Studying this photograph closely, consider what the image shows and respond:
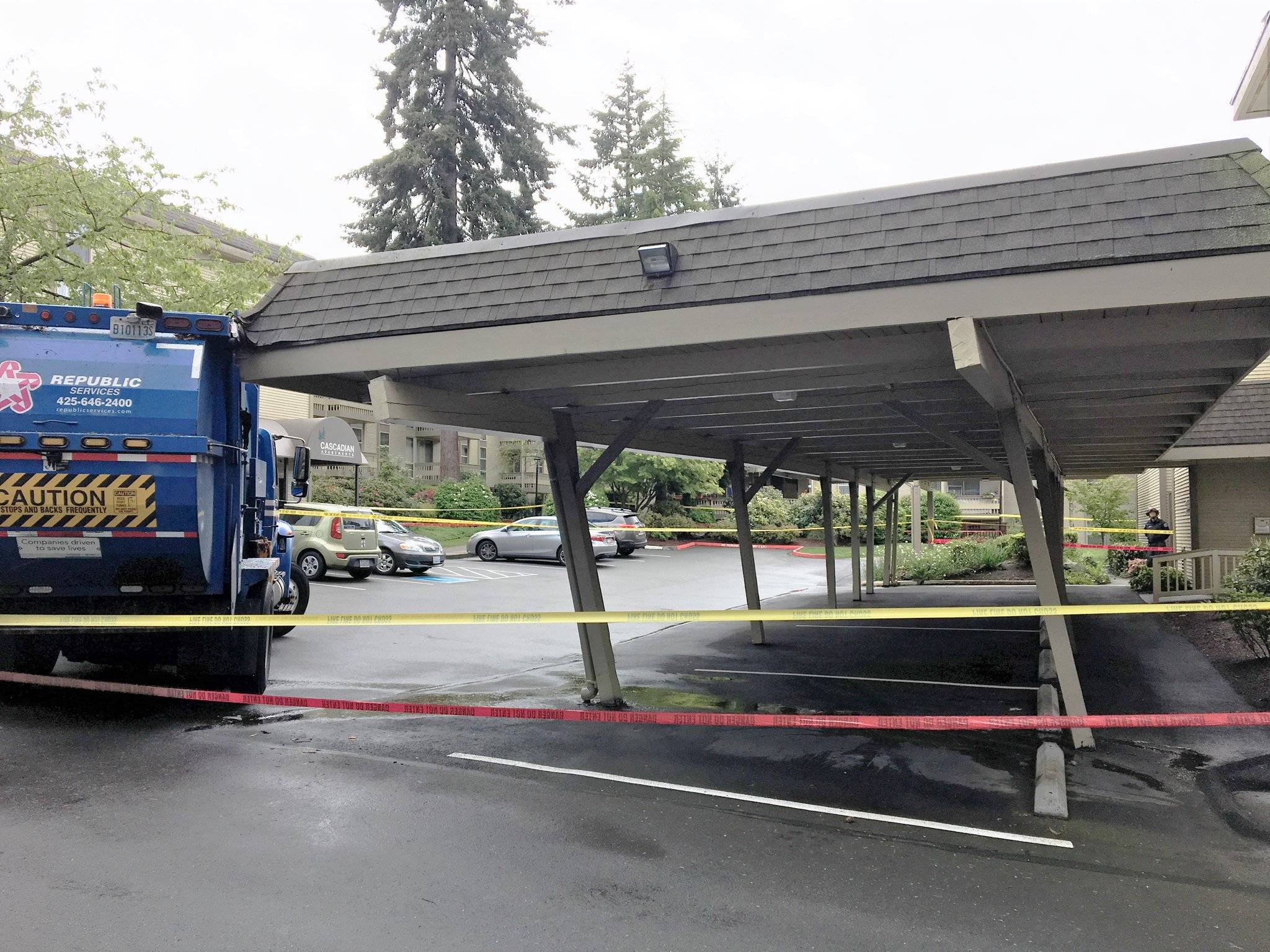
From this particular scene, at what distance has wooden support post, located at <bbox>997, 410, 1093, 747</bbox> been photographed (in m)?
6.57

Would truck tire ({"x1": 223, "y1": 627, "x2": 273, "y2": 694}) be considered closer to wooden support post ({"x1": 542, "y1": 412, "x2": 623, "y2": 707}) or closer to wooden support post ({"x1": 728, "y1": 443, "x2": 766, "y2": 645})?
wooden support post ({"x1": 542, "y1": 412, "x2": 623, "y2": 707})

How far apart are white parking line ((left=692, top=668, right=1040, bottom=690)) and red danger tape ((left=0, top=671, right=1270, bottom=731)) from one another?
136cm

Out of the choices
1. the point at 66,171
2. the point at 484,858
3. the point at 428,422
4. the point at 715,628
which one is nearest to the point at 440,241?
the point at 66,171

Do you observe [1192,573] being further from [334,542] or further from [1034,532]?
[334,542]

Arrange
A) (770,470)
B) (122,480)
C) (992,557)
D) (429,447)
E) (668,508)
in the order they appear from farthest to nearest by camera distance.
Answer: (429,447) < (668,508) < (992,557) < (770,470) < (122,480)

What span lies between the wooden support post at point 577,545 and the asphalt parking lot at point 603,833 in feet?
1.77

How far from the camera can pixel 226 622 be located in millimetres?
6500

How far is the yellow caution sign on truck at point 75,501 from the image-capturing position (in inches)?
248

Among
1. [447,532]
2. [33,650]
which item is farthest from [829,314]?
[447,532]

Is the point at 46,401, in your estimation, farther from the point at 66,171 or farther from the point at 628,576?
the point at 628,576

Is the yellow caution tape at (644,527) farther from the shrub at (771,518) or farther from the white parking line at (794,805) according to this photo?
the white parking line at (794,805)

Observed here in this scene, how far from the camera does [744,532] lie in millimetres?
12734

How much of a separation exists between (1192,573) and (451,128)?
25376mm

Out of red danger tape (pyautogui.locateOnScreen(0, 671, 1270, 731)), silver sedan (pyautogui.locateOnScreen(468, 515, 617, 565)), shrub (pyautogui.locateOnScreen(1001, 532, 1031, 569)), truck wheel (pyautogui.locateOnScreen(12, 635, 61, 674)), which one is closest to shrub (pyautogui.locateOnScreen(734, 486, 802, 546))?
shrub (pyautogui.locateOnScreen(1001, 532, 1031, 569))
